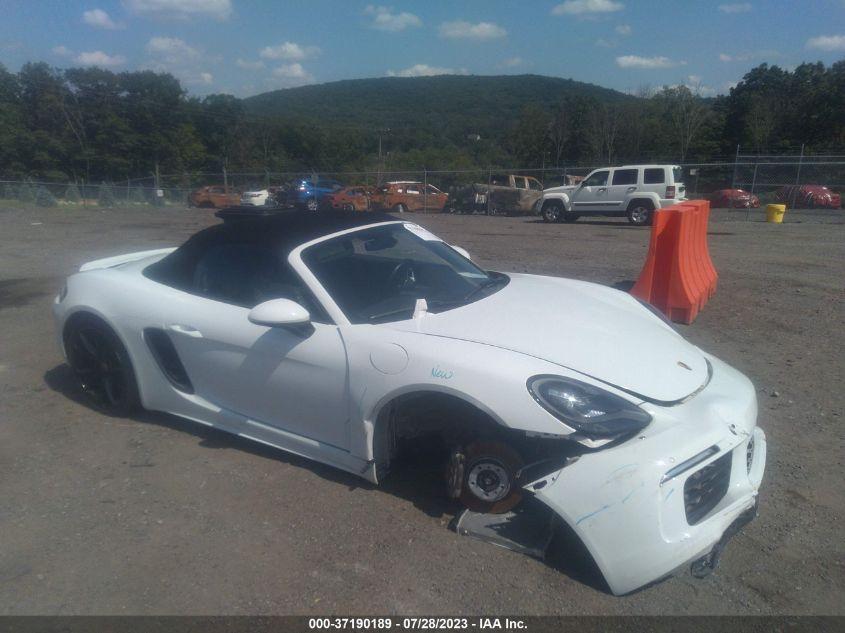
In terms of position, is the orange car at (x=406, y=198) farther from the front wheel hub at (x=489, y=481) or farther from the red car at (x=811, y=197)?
the front wheel hub at (x=489, y=481)

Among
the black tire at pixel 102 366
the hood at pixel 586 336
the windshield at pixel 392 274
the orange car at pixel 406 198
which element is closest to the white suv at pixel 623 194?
the orange car at pixel 406 198

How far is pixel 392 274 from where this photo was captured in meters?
3.87

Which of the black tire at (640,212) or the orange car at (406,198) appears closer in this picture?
the black tire at (640,212)

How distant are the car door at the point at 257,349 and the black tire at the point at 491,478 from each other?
2.19 ft

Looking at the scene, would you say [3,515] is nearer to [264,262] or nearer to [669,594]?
[264,262]

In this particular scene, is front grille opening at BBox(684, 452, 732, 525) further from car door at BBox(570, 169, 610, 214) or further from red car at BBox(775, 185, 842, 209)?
red car at BBox(775, 185, 842, 209)

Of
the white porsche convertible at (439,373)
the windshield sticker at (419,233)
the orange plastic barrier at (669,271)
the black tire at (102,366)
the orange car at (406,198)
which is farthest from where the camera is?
the orange car at (406,198)

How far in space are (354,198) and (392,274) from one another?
25873 mm

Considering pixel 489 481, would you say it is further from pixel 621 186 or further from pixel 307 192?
pixel 307 192

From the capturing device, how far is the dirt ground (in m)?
2.50

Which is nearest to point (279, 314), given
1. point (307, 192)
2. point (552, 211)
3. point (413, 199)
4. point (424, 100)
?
point (552, 211)

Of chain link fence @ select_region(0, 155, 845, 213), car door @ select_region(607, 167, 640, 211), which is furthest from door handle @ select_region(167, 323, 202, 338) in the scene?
chain link fence @ select_region(0, 155, 845, 213)

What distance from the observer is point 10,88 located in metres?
64.7

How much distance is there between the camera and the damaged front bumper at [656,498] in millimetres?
2357
